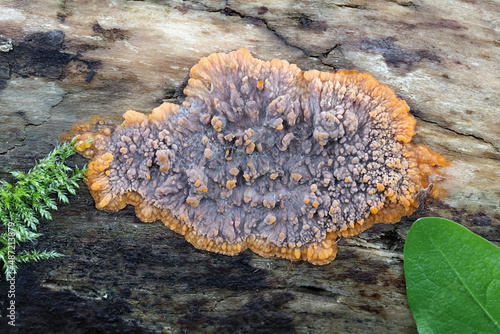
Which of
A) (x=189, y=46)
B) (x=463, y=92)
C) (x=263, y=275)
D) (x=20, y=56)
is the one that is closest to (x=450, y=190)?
(x=463, y=92)

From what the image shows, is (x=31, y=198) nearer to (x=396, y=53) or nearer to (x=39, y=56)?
(x=39, y=56)

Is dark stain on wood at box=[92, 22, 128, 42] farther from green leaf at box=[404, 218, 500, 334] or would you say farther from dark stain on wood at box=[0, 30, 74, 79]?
green leaf at box=[404, 218, 500, 334]

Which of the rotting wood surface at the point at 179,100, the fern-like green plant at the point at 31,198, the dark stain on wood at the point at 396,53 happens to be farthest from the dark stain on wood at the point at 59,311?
the dark stain on wood at the point at 396,53

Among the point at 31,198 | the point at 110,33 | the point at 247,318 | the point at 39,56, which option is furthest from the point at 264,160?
the point at 39,56

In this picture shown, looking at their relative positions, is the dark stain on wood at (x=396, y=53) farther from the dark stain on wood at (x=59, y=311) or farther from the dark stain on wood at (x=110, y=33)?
the dark stain on wood at (x=59, y=311)

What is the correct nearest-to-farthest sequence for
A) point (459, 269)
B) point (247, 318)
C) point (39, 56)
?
point (459, 269) → point (39, 56) → point (247, 318)
